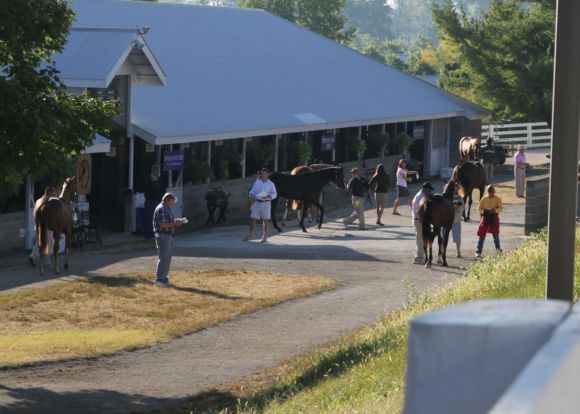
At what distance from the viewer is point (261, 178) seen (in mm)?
27547

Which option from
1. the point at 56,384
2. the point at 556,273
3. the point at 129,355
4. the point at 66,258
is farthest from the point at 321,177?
the point at 556,273

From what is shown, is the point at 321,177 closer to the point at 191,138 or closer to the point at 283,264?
the point at 191,138

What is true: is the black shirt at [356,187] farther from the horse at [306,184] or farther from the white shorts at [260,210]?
the white shorts at [260,210]

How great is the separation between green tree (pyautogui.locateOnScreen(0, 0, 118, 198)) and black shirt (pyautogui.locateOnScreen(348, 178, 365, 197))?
1403 centimetres

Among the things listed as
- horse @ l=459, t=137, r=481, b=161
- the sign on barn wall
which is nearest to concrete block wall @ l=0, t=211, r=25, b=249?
the sign on barn wall

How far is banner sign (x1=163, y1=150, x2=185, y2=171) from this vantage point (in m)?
29.7

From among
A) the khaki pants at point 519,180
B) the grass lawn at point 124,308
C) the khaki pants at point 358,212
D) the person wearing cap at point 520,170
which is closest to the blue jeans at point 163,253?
the grass lawn at point 124,308

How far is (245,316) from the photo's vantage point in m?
18.9

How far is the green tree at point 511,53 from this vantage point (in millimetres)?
49844

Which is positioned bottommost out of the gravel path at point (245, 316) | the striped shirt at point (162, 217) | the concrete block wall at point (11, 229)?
the gravel path at point (245, 316)

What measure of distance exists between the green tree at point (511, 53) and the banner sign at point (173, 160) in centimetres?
2280

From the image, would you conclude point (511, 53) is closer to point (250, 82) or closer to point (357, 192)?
point (250, 82)

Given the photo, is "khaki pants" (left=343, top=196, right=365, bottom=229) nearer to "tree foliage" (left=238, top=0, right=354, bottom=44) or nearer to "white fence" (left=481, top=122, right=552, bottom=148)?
"white fence" (left=481, top=122, right=552, bottom=148)

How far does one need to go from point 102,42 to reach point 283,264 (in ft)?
24.8
